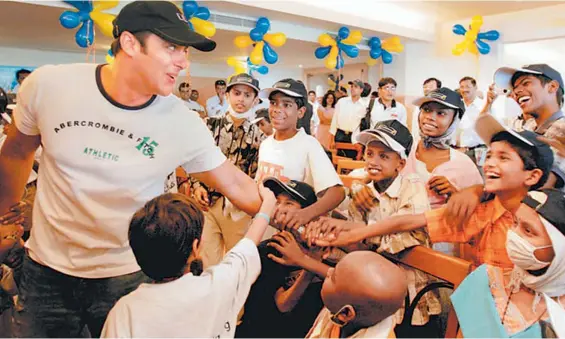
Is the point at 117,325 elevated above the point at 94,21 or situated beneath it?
situated beneath

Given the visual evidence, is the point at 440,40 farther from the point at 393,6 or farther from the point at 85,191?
the point at 85,191

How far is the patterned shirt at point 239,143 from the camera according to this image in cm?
294

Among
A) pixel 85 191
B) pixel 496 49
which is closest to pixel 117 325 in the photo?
pixel 85 191

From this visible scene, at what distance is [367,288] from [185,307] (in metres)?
0.47

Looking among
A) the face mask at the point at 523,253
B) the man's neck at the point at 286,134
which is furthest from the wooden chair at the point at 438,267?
the man's neck at the point at 286,134

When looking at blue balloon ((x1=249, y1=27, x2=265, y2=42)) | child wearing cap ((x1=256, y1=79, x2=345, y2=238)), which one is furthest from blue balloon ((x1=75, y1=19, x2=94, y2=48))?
child wearing cap ((x1=256, y1=79, x2=345, y2=238))

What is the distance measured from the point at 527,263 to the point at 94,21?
5.02 m

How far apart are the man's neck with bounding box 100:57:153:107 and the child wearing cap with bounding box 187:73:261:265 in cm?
128

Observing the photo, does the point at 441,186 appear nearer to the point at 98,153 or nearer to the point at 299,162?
the point at 299,162

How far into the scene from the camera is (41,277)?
143 centimetres

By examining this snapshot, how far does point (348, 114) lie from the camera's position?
7109mm

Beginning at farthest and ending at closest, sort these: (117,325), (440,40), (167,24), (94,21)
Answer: (440,40)
(94,21)
(167,24)
(117,325)

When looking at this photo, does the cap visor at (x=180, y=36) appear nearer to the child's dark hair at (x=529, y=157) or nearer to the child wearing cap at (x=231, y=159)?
the child's dark hair at (x=529, y=157)

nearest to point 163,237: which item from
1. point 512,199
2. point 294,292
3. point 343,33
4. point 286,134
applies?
point 294,292
